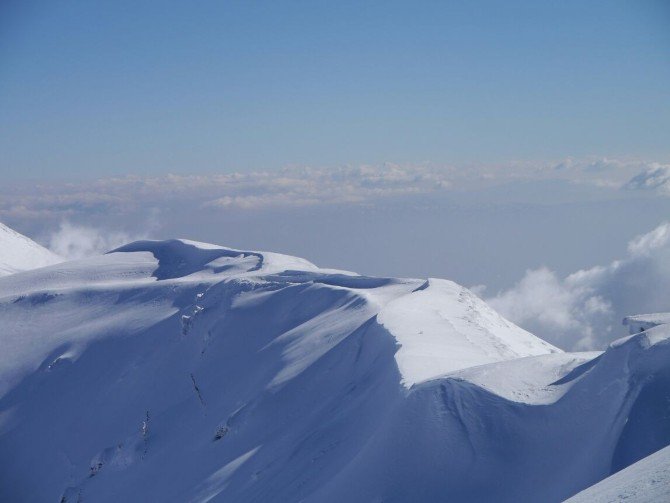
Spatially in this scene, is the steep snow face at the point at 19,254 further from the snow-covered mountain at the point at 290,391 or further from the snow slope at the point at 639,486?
the snow slope at the point at 639,486

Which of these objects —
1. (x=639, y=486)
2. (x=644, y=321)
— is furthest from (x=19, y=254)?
(x=639, y=486)

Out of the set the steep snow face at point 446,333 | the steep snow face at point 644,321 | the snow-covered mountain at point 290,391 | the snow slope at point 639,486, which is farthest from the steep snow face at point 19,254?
the snow slope at point 639,486

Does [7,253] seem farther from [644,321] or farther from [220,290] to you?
[644,321]

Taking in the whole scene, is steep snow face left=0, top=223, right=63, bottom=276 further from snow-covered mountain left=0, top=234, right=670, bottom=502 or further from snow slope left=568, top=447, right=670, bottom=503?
snow slope left=568, top=447, right=670, bottom=503

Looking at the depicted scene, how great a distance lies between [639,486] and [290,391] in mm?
21526

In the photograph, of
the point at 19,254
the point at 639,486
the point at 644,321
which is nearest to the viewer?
the point at 639,486

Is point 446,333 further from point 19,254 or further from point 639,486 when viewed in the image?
point 19,254

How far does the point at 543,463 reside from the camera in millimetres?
14781

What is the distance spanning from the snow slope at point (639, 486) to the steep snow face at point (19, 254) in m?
81.3

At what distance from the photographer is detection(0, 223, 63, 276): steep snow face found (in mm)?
83125

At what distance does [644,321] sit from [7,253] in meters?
87.0

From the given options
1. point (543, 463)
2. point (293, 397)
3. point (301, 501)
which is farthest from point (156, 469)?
point (543, 463)

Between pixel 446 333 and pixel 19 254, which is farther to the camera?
pixel 19 254

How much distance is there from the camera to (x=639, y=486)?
7230 mm
